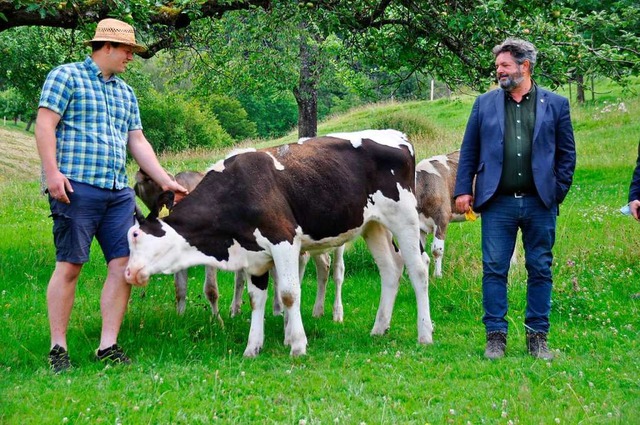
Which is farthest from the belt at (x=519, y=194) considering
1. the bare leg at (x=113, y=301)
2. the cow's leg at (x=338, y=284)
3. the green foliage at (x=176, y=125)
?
the green foliage at (x=176, y=125)

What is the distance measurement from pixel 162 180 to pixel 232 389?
2.27 meters

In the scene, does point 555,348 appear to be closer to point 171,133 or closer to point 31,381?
point 31,381

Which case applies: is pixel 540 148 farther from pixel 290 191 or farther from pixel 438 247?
pixel 438 247

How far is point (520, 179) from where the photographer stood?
6.67 meters

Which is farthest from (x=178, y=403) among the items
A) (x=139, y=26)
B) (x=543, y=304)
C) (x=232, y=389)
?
(x=139, y=26)

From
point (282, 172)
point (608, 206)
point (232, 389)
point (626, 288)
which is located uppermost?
point (282, 172)

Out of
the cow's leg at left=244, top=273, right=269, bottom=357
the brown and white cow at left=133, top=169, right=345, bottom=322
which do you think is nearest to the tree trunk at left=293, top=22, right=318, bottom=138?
the brown and white cow at left=133, top=169, right=345, bottom=322

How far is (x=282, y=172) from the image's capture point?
7469 millimetres

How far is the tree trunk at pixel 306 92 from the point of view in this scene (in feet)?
69.3

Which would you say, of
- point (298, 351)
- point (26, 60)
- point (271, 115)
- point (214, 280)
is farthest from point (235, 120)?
point (298, 351)

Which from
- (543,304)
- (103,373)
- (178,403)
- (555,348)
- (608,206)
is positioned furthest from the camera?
(608,206)

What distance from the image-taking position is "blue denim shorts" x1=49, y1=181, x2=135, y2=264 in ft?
20.9

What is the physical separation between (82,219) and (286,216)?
6.33 feet

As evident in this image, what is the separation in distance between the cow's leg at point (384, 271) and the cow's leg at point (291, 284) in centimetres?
121
